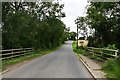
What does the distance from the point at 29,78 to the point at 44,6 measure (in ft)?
141

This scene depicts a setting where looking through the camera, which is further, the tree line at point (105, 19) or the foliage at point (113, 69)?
the tree line at point (105, 19)

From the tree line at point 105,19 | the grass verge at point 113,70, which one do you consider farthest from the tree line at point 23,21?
Answer: the grass verge at point 113,70

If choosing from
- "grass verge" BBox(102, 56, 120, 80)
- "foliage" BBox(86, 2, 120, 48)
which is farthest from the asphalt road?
"foliage" BBox(86, 2, 120, 48)

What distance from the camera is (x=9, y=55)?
25.1 meters

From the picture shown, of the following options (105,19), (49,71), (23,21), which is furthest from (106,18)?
(49,71)

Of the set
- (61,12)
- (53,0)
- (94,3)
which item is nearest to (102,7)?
(94,3)

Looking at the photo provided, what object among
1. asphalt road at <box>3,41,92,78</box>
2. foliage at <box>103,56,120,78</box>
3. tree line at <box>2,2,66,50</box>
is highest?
tree line at <box>2,2,66,50</box>

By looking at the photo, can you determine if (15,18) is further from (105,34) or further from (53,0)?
(53,0)

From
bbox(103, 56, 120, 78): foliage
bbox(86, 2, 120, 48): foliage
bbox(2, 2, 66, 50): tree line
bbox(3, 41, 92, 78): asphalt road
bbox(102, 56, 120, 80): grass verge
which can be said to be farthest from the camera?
bbox(2, 2, 66, 50): tree line

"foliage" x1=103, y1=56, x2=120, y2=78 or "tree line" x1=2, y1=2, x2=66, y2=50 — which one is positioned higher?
"tree line" x1=2, y1=2, x2=66, y2=50

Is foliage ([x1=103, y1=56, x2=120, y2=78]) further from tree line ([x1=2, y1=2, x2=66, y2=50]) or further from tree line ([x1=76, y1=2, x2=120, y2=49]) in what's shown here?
tree line ([x1=2, y1=2, x2=66, y2=50])

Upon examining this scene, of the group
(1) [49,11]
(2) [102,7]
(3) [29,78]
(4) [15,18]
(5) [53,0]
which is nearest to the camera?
(3) [29,78]

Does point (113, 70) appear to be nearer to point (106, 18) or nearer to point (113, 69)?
point (113, 69)

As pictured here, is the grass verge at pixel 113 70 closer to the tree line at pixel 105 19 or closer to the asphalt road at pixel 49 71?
the asphalt road at pixel 49 71
